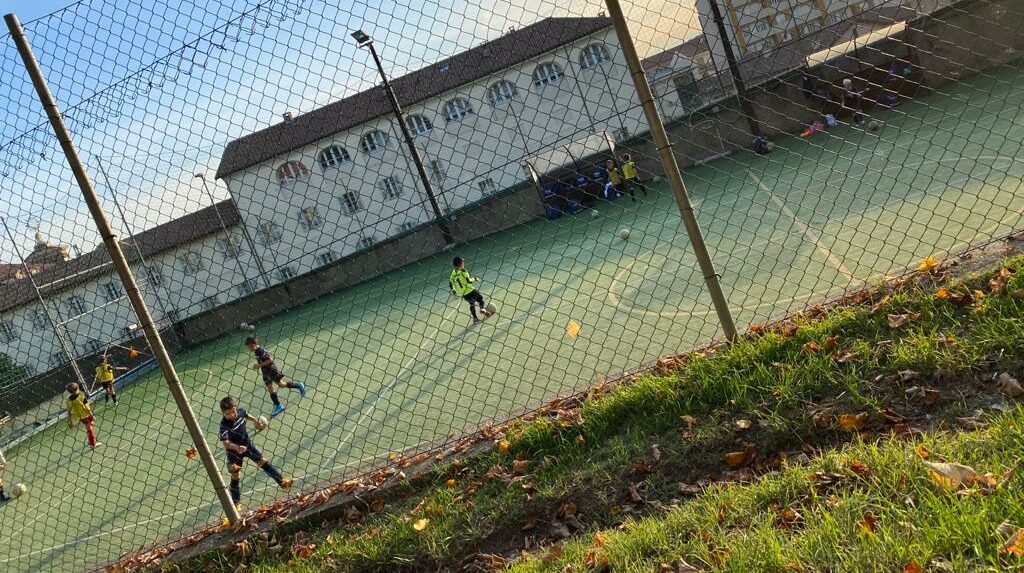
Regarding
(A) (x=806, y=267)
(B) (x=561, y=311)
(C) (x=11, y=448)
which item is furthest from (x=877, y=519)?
(C) (x=11, y=448)

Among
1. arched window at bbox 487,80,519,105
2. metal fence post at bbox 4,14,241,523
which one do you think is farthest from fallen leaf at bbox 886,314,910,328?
arched window at bbox 487,80,519,105

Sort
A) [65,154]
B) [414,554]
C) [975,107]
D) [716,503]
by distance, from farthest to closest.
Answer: [975,107]
[65,154]
[414,554]
[716,503]

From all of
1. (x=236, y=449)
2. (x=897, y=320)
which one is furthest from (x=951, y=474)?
(x=236, y=449)

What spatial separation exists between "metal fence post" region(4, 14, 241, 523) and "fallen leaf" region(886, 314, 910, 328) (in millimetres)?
4062

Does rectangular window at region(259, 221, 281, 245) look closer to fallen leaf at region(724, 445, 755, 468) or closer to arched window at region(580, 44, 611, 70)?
arched window at region(580, 44, 611, 70)

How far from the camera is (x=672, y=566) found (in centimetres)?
284

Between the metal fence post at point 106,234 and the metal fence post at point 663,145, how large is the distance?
318 cm

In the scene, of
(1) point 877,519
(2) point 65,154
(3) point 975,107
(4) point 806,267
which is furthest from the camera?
(3) point 975,107

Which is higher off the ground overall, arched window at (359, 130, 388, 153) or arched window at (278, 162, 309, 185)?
arched window at (359, 130, 388, 153)

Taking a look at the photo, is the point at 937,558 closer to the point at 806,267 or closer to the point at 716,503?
the point at 716,503

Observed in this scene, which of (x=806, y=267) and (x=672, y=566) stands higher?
(x=672, y=566)

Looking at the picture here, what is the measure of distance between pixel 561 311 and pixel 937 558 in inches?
428

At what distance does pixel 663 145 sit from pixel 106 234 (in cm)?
341

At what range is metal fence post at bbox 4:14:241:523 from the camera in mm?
4312
